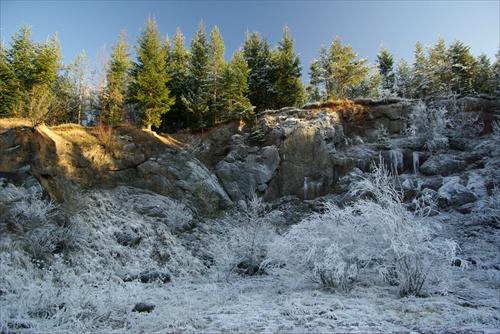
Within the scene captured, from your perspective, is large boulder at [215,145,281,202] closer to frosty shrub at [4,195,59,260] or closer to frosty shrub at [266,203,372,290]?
frosty shrub at [266,203,372,290]

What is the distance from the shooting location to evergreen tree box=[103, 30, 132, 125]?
Answer: 21406 millimetres

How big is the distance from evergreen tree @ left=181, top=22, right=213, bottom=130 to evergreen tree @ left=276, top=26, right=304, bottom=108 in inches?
287

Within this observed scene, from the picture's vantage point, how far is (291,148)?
21.3m

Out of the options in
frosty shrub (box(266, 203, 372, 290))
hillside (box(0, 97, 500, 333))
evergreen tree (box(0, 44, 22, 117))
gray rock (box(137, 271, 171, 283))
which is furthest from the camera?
evergreen tree (box(0, 44, 22, 117))

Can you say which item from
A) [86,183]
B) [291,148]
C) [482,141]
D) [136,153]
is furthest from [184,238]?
[482,141]

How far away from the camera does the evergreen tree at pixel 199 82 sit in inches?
963

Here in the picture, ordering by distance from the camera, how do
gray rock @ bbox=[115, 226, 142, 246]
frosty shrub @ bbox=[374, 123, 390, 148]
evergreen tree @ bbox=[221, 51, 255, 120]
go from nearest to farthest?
gray rock @ bbox=[115, 226, 142, 246] → frosty shrub @ bbox=[374, 123, 390, 148] → evergreen tree @ bbox=[221, 51, 255, 120]

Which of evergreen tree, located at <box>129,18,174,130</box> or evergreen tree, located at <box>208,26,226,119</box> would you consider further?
evergreen tree, located at <box>208,26,226,119</box>

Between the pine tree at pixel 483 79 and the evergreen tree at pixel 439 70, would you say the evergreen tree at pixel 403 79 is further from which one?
the pine tree at pixel 483 79

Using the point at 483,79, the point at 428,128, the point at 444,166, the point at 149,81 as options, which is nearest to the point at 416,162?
the point at 444,166

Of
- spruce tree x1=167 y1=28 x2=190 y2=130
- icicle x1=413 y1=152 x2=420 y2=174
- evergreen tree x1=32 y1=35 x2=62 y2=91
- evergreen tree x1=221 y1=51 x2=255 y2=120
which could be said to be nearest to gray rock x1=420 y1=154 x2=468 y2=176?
icicle x1=413 y1=152 x2=420 y2=174

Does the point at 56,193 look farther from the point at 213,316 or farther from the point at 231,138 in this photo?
the point at 231,138

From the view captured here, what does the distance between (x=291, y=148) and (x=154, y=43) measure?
1484cm

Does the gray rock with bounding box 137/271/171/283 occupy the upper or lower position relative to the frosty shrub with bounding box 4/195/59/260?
lower
